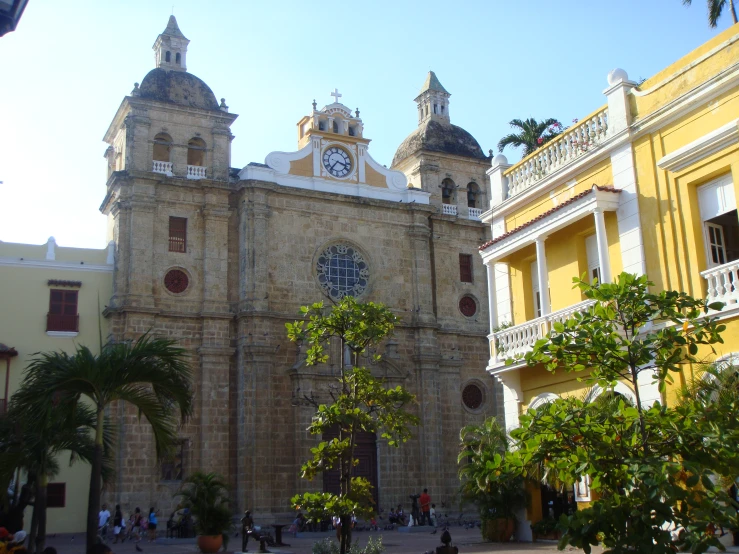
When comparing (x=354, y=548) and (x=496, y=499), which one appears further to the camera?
(x=496, y=499)

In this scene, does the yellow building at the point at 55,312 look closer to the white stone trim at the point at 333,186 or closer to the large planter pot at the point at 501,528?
the white stone trim at the point at 333,186

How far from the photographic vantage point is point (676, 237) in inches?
535

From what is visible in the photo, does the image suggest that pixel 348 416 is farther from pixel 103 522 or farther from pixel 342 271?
pixel 342 271

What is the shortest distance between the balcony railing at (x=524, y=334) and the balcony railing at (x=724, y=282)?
7.15 ft

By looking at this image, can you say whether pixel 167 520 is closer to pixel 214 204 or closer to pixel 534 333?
pixel 214 204

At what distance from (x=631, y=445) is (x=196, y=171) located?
81.8 feet

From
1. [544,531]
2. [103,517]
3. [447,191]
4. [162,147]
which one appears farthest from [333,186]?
[544,531]

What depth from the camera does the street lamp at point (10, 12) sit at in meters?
4.11

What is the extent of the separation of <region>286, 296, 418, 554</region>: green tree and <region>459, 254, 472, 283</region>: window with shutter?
61.0 ft

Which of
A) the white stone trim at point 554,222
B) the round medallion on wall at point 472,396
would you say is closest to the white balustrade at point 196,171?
the round medallion on wall at point 472,396

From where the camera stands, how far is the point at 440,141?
118 feet

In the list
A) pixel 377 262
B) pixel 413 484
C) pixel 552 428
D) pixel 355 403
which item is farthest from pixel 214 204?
pixel 552 428

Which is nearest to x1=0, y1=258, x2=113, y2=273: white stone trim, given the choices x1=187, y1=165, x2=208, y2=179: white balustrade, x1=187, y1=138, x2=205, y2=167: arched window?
x1=187, y1=165, x2=208, y2=179: white balustrade

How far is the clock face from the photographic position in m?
32.5
